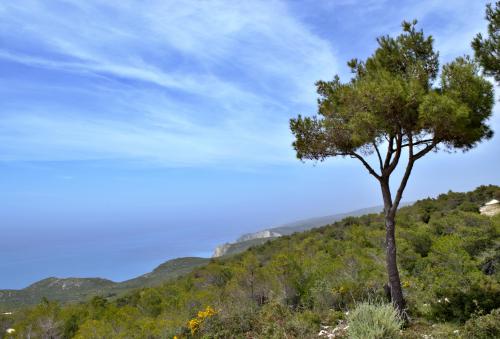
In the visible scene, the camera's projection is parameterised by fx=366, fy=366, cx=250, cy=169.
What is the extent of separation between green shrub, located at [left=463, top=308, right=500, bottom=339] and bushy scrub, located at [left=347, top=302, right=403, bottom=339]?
1.27 metres

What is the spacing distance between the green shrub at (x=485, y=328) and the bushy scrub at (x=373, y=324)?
4.16ft

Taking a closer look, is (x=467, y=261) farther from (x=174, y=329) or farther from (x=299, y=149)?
(x=174, y=329)

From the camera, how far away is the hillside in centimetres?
6025

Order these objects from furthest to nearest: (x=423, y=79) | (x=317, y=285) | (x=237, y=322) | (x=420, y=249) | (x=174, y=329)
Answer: (x=420, y=249)
(x=317, y=285)
(x=174, y=329)
(x=237, y=322)
(x=423, y=79)

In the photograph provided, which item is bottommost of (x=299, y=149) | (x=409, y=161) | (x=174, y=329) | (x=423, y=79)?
(x=174, y=329)

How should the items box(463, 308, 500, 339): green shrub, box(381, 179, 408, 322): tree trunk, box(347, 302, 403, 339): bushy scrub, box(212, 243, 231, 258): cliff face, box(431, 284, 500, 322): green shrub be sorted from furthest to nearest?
box(212, 243, 231, 258): cliff face, box(381, 179, 408, 322): tree trunk, box(431, 284, 500, 322): green shrub, box(347, 302, 403, 339): bushy scrub, box(463, 308, 500, 339): green shrub

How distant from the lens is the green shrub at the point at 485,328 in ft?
21.3

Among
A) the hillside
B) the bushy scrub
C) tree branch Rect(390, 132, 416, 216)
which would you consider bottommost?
the hillside

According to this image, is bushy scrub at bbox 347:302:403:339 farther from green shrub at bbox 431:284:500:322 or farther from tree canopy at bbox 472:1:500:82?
tree canopy at bbox 472:1:500:82

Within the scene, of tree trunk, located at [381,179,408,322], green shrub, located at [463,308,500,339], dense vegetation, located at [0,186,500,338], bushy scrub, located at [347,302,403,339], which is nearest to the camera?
green shrub, located at [463,308,500,339]

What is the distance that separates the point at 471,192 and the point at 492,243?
2773 centimetres

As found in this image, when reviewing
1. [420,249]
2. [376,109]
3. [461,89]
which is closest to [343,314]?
[376,109]

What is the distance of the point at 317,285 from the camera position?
12.6 metres

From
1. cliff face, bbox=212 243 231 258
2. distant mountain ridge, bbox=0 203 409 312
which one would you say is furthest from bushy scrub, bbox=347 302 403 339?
cliff face, bbox=212 243 231 258
